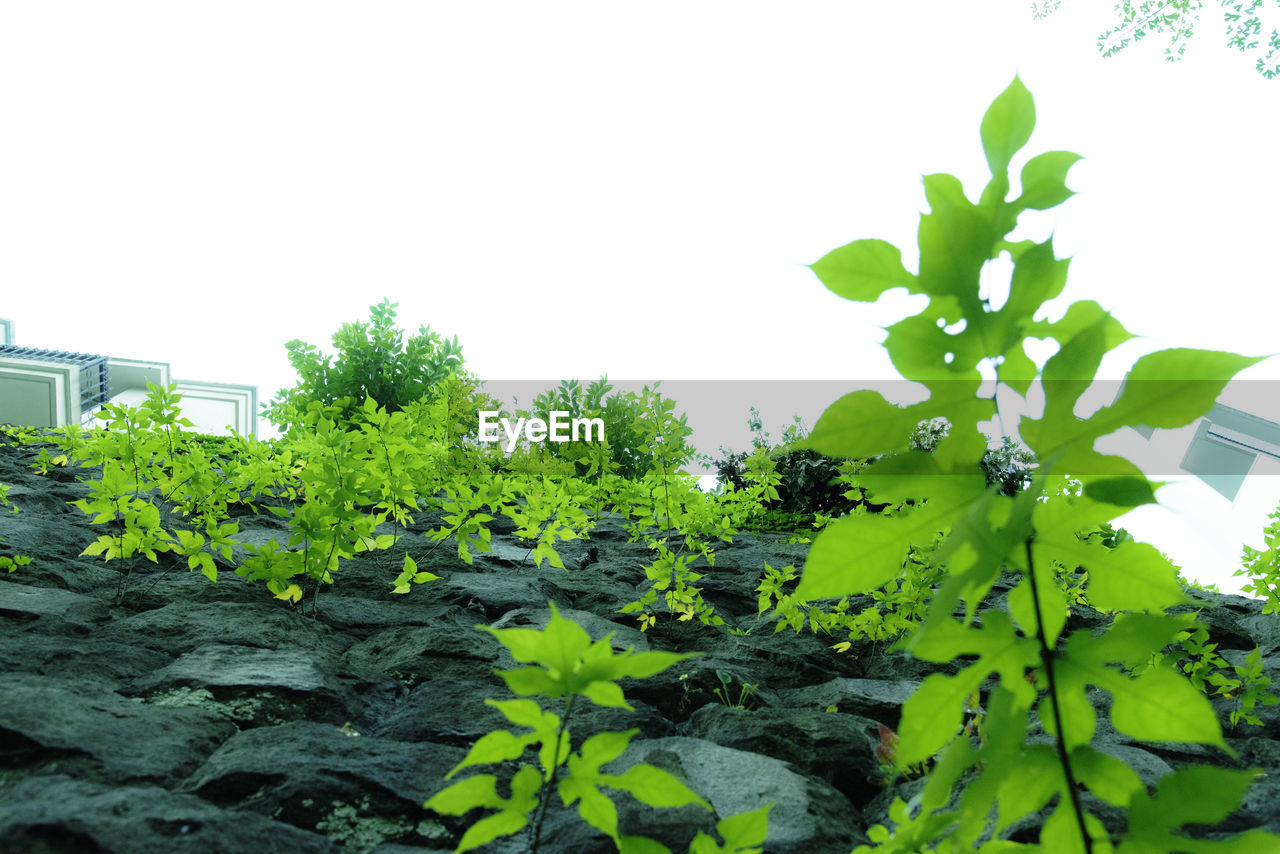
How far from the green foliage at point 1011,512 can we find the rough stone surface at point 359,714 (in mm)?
152

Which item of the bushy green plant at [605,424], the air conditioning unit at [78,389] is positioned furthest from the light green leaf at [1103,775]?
the bushy green plant at [605,424]

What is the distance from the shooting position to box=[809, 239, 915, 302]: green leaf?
32.6 inches

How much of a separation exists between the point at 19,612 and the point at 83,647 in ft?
1.26

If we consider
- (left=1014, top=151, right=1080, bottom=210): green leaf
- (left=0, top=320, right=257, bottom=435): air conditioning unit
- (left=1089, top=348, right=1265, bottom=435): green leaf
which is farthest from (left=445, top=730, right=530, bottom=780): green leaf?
(left=0, top=320, right=257, bottom=435): air conditioning unit

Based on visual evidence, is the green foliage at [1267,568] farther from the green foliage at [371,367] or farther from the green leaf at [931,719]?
the green foliage at [371,367]

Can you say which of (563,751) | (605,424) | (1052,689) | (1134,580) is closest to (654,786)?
(563,751)

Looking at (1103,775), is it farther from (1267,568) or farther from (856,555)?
(1267,568)

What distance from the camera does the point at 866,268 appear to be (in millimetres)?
831

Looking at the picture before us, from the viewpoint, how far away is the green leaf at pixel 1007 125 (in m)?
0.80

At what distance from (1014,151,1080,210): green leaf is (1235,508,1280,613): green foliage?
3.13 metres

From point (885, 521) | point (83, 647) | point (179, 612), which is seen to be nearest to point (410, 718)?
point (83, 647)

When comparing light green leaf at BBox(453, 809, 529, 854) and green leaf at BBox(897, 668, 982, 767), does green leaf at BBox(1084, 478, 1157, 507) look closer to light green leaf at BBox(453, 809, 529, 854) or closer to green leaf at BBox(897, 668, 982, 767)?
green leaf at BBox(897, 668, 982, 767)

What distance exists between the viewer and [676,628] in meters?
2.95

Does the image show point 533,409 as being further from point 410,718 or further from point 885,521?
point 885,521
